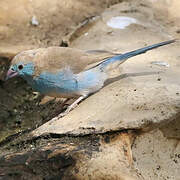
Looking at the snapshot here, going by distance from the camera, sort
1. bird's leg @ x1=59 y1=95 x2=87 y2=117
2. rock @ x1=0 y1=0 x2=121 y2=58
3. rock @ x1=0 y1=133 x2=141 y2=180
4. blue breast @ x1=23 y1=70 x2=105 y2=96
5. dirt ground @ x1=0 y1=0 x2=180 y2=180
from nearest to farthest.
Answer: rock @ x1=0 y1=133 x2=141 y2=180, dirt ground @ x1=0 y1=0 x2=180 y2=180, bird's leg @ x1=59 y1=95 x2=87 y2=117, blue breast @ x1=23 y1=70 x2=105 y2=96, rock @ x1=0 y1=0 x2=121 y2=58

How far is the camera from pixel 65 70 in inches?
173

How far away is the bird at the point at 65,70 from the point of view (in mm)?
4383

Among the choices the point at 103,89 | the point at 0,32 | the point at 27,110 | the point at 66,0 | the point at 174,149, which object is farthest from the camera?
the point at 66,0

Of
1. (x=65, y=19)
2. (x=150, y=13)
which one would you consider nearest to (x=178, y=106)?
(x=150, y=13)

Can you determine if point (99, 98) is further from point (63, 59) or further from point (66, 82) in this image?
point (63, 59)

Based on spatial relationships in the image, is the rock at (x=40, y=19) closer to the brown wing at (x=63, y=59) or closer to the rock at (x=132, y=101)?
the rock at (x=132, y=101)

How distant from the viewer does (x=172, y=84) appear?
407 cm

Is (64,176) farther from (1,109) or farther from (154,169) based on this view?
(1,109)

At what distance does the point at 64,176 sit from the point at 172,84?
1.48m

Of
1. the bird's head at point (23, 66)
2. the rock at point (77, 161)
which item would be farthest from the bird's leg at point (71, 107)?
the rock at point (77, 161)

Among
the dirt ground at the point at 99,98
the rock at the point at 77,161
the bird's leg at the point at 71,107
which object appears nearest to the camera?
the rock at the point at 77,161

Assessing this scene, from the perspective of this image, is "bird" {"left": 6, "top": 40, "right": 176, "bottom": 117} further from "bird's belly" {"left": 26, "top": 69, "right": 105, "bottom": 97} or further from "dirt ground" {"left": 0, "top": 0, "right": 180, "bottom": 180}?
"dirt ground" {"left": 0, "top": 0, "right": 180, "bottom": 180}

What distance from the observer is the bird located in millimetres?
4383

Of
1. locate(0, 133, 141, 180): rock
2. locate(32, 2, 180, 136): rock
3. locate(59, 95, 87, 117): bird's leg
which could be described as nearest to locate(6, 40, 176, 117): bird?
locate(59, 95, 87, 117): bird's leg
